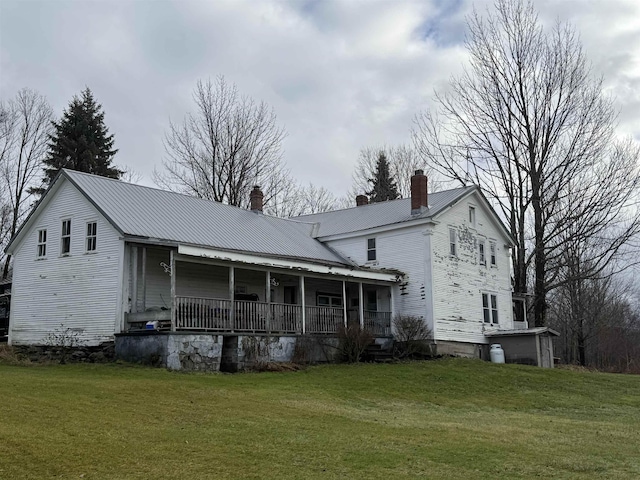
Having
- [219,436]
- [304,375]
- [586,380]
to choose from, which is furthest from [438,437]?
[586,380]

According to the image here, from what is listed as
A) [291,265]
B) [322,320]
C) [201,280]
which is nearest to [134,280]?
[201,280]

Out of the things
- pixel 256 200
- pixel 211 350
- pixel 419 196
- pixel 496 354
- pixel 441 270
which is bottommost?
pixel 496 354

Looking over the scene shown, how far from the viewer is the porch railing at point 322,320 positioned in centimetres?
2519

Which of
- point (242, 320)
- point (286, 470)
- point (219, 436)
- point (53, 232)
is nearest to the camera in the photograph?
point (286, 470)

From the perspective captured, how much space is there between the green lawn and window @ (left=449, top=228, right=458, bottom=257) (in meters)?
9.58

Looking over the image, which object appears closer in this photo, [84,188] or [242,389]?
[242,389]

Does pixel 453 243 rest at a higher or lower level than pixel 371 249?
higher

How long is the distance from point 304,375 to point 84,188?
33.5 feet

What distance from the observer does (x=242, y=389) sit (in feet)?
56.0

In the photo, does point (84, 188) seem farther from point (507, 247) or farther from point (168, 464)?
point (507, 247)

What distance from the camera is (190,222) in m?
25.7

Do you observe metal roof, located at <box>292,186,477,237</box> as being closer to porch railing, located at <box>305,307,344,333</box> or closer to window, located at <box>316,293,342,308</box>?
window, located at <box>316,293,342,308</box>

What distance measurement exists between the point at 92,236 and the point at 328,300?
11.3m

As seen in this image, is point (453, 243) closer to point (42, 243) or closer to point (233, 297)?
point (233, 297)
